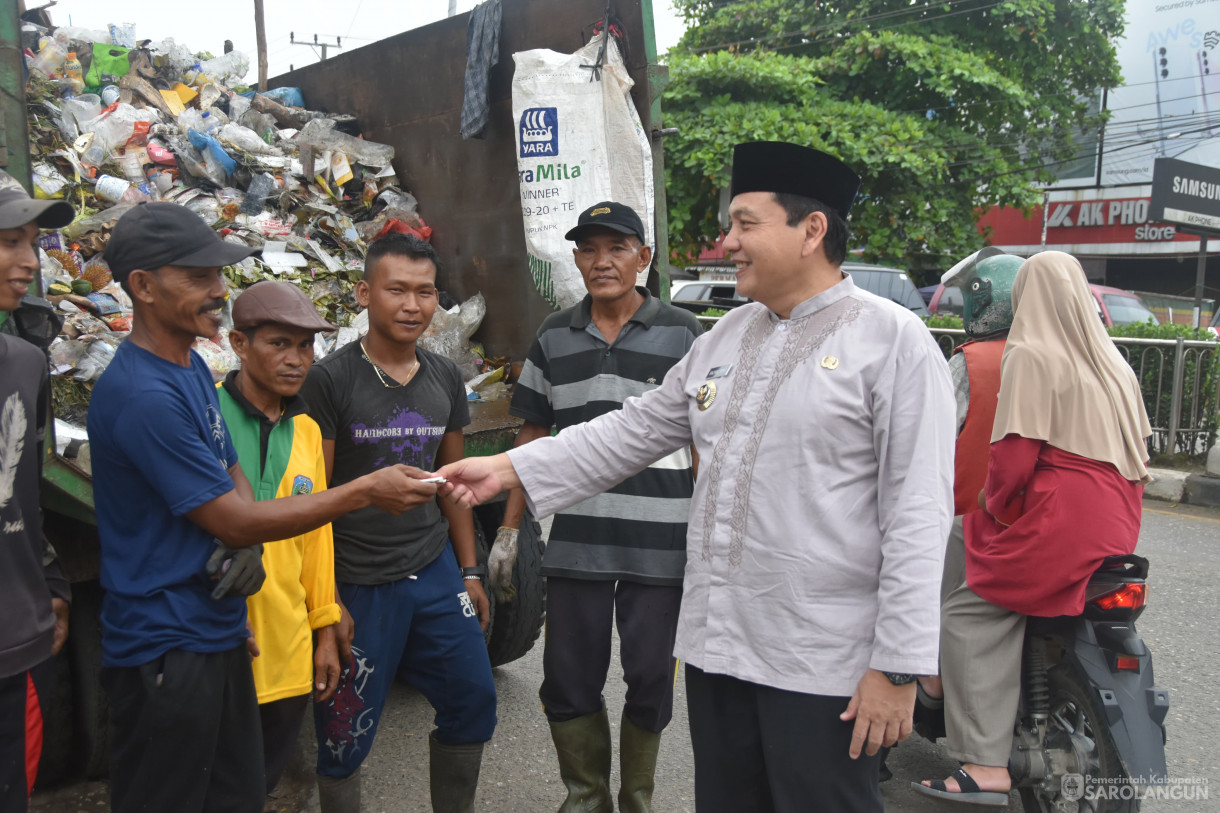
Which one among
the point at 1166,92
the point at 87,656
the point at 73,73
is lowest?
the point at 87,656

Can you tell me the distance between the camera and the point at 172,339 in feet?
6.94

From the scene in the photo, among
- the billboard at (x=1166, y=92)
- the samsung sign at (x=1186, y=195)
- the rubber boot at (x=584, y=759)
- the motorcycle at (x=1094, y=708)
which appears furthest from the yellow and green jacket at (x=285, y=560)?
the billboard at (x=1166, y=92)

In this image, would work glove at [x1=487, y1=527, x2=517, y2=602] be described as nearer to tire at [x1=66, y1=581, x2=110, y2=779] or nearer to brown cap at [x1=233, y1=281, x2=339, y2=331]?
brown cap at [x1=233, y1=281, x2=339, y2=331]

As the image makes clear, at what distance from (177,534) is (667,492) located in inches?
55.6

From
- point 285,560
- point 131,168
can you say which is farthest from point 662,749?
point 131,168

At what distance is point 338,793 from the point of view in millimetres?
2701

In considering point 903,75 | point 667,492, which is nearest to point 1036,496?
point 667,492

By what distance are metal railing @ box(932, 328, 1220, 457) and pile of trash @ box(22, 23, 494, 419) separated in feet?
17.9

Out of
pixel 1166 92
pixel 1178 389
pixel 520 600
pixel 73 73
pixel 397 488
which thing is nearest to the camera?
pixel 397 488

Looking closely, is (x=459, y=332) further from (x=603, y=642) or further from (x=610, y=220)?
(x=603, y=642)

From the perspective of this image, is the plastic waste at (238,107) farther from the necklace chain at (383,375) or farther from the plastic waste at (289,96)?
the necklace chain at (383,375)

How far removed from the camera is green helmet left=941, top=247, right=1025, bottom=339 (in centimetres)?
318

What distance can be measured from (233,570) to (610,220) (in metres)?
1.54

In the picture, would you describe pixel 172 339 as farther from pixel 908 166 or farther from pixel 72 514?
pixel 908 166
